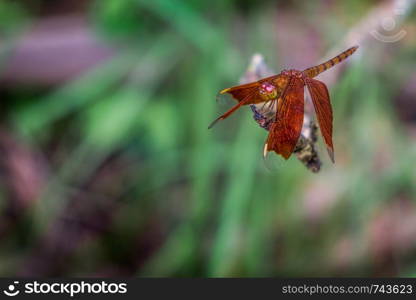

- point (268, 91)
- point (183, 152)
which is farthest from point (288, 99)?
point (183, 152)

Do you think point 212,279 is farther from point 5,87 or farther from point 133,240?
point 5,87

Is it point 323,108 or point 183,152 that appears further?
point 183,152

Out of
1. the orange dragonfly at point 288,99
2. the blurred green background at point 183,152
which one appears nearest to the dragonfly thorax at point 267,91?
the orange dragonfly at point 288,99

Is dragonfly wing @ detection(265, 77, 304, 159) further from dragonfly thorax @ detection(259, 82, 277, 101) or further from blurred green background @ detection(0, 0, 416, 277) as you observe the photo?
blurred green background @ detection(0, 0, 416, 277)

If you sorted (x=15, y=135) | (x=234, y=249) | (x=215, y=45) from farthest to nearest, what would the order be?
(x=15, y=135)
(x=215, y=45)
(x=234, y=249)

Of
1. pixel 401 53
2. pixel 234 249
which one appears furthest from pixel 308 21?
pixel 234 249

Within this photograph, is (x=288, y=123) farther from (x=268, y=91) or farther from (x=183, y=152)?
(x=183, y=152)
